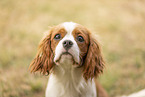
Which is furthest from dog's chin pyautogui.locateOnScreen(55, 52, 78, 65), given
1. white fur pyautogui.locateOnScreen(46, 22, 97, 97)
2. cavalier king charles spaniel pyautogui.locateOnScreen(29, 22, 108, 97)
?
white fur pyautogui.locateOnScreen(46, 22, 97, 97)

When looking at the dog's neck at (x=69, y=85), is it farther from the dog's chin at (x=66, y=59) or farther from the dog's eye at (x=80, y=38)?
the dog's eye at (x=80, y=38)

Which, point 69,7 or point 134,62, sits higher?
point 69,7

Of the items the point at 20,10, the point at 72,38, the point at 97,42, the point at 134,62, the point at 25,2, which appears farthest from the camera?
the point at 25,2

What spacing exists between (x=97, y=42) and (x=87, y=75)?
523mm

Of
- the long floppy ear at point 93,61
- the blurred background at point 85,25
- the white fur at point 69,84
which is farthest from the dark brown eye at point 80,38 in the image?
the blurred background at point 85,25

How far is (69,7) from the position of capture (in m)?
7.71

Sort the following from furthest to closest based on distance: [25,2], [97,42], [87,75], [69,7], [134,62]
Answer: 1. [69,7]
2. [25,2]
3. [134,62]
4. [97,42]
5. [87,75]

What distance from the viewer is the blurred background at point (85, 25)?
3999 mm

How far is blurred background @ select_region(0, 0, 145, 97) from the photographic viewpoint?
4.00m

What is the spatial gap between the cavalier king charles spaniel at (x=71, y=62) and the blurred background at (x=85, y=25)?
41cm

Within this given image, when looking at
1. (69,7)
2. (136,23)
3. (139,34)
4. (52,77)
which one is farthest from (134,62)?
(69,7)

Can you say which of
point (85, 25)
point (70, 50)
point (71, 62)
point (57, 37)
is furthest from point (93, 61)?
point (85, 25)

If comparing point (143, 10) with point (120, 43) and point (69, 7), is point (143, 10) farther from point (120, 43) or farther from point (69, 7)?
point (69, 7)

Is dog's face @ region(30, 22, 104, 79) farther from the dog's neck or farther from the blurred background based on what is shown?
the blurred background
